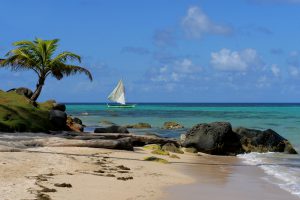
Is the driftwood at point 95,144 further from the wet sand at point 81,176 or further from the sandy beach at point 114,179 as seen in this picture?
the wet sand at point 81,176

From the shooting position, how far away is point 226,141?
84.5 feet

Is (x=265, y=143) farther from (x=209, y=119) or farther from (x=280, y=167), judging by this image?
(x=209, y=119)

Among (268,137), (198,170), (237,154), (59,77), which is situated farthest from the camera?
(59,77)

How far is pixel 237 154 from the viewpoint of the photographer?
25.8m

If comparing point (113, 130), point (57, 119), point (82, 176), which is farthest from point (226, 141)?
point (82, 176)

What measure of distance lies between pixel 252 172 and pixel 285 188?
4106mm

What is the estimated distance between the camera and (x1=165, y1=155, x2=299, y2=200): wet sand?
1167 cm

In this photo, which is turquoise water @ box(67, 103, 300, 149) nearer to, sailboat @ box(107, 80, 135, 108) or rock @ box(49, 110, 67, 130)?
sailboat @ box(107, 80, 135, 108)

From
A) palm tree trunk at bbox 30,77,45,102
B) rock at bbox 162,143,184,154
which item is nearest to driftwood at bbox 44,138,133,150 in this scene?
rock at bbox 162,143,184,154

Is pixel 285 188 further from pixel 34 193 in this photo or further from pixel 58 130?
pixel 58 130

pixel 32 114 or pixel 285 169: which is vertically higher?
pixel 32 114

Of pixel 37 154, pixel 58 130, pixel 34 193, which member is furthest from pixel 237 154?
pixel 34 193

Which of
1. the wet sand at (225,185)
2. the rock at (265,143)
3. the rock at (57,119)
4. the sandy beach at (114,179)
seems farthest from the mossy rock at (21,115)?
the rock at (265,143)

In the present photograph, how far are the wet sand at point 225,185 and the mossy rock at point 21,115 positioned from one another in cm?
1019
